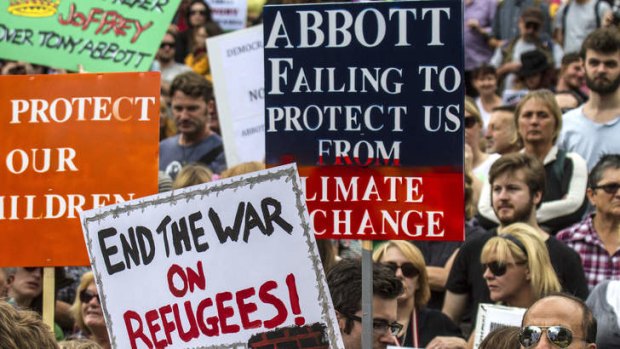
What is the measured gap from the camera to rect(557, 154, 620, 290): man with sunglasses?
841 centimetres

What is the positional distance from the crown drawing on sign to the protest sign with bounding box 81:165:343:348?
12.4ft

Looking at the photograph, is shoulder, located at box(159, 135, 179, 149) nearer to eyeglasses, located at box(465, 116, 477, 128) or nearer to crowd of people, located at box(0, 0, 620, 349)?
crowd of people, located at box(0, 0, 620, 349)

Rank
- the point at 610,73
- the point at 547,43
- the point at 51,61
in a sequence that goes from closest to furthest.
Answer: the point at 51,61 < the point at 610,73 < the point at 547,43

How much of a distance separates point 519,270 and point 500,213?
2.88 feet

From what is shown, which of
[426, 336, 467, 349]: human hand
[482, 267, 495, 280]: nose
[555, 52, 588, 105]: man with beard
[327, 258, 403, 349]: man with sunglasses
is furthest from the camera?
[555, 52, 588, 105]: man with beard

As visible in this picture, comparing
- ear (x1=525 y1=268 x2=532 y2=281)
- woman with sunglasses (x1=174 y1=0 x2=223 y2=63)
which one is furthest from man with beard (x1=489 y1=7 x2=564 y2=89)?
ear (x1=525 y1=268 x2=532 y2=281)

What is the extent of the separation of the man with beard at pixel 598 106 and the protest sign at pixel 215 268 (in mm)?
4972

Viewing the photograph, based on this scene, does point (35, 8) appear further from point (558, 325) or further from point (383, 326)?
point (558, 325)

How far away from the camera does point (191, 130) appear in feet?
35.9

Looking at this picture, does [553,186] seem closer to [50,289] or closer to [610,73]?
[610,73]

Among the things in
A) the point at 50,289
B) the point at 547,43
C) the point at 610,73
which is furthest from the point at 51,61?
the point at 547,43

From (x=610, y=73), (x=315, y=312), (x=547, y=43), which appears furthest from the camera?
(x=547, y=43)

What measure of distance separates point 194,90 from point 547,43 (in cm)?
463

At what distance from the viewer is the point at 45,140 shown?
21.9ft
